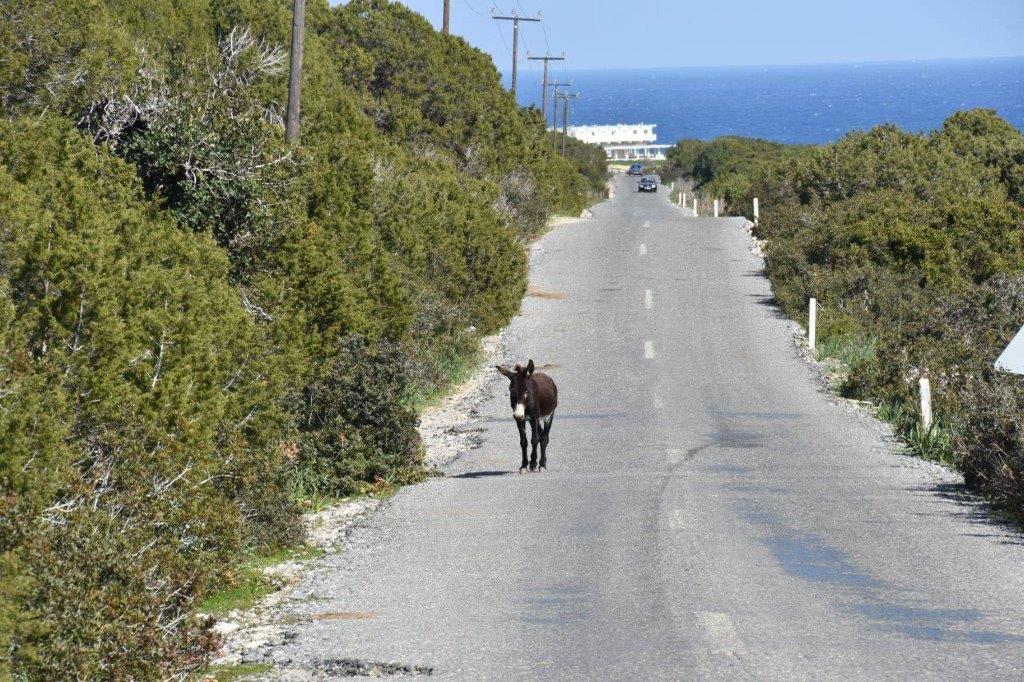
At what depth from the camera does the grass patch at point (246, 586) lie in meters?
12.9

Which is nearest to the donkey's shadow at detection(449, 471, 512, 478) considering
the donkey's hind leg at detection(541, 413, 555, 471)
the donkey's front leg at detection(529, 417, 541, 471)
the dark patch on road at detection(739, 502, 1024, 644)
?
the donkey's front leg at detection(529, 417, 541, 471)

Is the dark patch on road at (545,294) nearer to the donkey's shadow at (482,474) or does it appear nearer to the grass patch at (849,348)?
the grass patch at (849,348)

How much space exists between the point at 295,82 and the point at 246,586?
525 inches

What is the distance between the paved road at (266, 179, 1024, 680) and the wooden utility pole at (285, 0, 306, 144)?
20.5 ft

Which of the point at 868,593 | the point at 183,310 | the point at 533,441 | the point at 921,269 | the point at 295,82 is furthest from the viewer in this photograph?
the point at 921,269

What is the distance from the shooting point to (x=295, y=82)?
82.1 ft

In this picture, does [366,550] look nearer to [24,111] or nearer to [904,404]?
[24,111]

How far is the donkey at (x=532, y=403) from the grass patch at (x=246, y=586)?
18.0ft

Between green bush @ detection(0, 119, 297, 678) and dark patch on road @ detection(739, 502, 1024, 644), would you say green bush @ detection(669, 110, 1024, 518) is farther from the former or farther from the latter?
green bush @ detection(0, 119, 297, 678)

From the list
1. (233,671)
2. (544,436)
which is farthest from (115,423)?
(544,436)

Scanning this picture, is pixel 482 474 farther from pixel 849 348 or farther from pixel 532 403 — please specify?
pixel 849 348

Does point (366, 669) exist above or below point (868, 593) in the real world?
below

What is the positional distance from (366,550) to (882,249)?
97.3 feet

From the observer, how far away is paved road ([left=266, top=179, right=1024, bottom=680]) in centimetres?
1089
